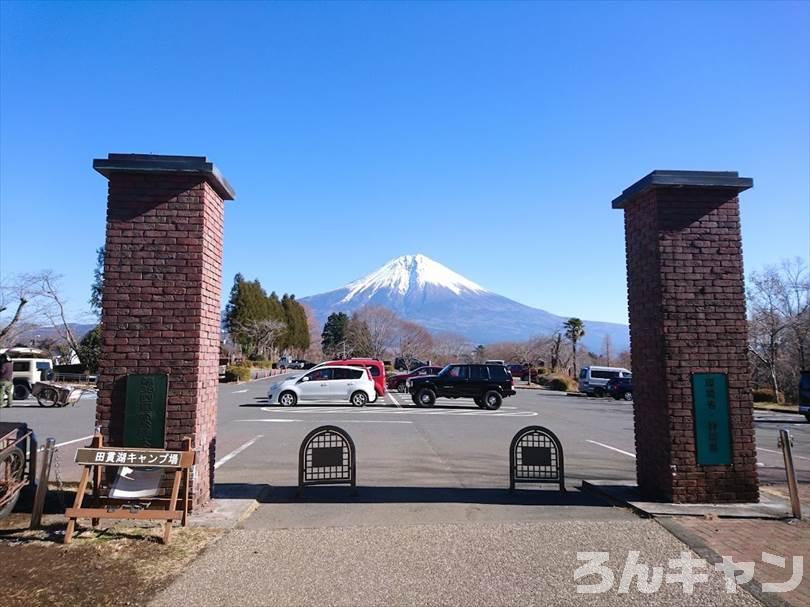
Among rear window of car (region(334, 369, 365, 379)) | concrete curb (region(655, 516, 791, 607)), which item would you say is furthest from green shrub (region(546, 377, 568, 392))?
concrete curb (region(655, 516, 791, 607))

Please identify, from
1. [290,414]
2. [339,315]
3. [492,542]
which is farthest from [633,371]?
[339,315]

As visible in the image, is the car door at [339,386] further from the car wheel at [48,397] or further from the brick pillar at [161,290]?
the brick pillar at [161,290]

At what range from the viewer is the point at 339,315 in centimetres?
8769

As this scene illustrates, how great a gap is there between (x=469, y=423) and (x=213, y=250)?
1178 cm

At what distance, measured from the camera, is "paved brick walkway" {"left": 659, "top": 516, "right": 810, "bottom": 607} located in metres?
4.59

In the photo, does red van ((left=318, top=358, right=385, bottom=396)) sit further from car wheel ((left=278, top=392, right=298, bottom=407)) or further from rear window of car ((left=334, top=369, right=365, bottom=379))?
car wheel ((left=278, top=392, right=298, bottom=407))

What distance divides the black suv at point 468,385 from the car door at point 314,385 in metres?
3.46

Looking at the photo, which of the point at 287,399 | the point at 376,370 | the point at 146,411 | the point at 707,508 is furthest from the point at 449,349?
the point at 146,411

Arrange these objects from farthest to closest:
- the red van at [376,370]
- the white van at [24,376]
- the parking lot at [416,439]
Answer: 1. the white van at [24,376]
2. the red van at [376,370]
3. the parking lot at [416,439]

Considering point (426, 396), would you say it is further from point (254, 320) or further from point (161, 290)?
point (254, 320)

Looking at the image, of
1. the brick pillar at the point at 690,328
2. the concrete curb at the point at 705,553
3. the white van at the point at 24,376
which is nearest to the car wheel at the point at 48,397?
the white van at the point at 24,376

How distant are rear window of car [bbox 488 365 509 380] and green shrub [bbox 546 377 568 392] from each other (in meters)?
18.5

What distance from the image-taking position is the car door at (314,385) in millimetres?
22484

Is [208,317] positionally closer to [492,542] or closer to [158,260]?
[158,260]
